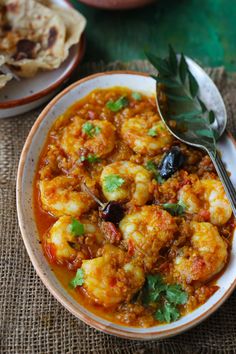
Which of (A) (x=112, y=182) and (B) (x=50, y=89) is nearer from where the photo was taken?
(A) (x=112, y=182)

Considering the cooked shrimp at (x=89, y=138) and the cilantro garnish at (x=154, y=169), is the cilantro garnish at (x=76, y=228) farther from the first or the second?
the cilantro garnish at (x=154, y=169)

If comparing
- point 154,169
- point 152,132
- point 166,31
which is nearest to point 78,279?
point 154,169

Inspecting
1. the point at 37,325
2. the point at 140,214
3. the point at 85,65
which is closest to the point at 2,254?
the point at 37,325

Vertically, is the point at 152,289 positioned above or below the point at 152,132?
below

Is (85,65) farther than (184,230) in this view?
Yes

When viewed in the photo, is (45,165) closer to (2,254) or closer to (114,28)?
(2,254)

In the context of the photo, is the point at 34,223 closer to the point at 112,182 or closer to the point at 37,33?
the point at 112,182
